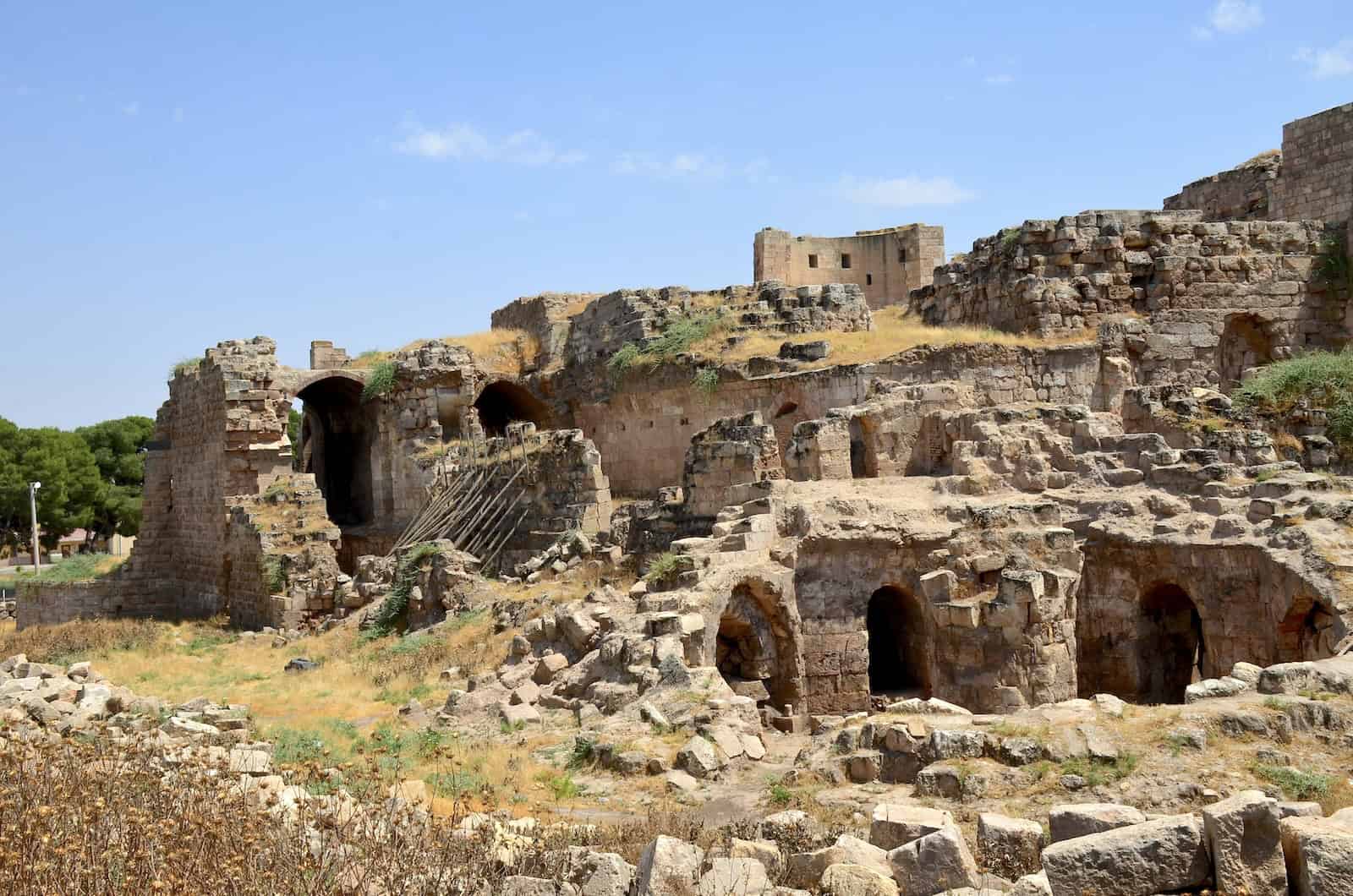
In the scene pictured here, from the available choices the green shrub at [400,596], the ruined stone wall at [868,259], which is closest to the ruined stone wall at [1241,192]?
the ruined stone wall at [868,259]

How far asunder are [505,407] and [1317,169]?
16764mm

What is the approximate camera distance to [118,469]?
48.9m

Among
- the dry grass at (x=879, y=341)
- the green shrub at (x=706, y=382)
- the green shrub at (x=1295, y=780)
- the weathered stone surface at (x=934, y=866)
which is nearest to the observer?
the weathered stone surface at (x=934, y=866)

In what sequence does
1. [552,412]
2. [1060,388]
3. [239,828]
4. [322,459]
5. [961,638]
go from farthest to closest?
[322,459], [552,412], [1060,388], [961,638], [239,828]

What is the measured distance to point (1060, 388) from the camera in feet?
61.2

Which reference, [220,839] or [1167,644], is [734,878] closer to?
[220,839]

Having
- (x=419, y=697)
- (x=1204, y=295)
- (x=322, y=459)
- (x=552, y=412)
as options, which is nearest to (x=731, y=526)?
(x=419, y=697)

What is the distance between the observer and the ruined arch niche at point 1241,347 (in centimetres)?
1983

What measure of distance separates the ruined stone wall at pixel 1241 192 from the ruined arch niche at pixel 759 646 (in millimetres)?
14858

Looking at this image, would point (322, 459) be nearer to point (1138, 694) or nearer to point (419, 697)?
point (419, 697)

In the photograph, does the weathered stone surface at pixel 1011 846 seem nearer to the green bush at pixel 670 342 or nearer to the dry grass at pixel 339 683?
the dry grass at pixel 339 683

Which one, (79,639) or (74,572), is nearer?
(79,639)

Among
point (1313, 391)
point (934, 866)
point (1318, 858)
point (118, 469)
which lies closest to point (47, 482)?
point (118, 469)

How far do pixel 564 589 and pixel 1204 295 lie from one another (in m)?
11.2
